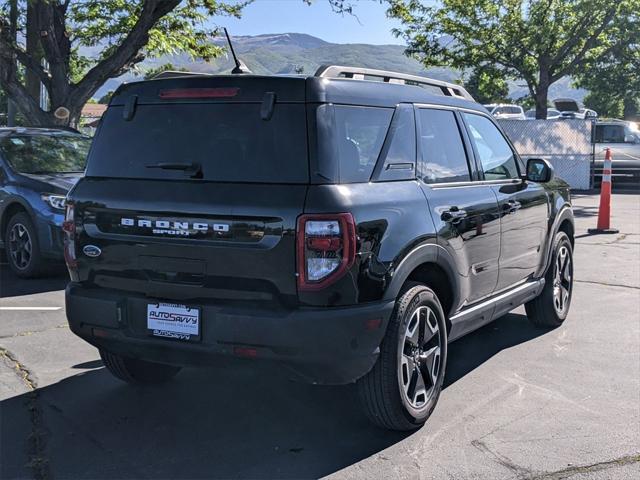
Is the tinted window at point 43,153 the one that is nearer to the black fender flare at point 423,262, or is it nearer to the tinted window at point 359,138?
the tinted window at point 359,138

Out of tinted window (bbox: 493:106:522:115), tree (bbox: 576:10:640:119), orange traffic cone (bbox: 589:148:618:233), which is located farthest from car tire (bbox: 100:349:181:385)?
tinted window (bbox: 493:106:522:115)

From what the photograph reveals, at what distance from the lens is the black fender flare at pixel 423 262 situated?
375 cm

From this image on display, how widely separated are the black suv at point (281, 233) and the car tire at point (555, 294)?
1.88 metres

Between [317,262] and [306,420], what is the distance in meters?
1.25

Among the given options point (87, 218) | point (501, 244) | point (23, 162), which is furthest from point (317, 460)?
point (23, 162)

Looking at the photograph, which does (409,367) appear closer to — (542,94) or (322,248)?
(322,248)

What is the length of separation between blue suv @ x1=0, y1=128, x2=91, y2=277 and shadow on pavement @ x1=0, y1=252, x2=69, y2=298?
0.36ft

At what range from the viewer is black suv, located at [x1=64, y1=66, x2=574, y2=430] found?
3496 millimetres

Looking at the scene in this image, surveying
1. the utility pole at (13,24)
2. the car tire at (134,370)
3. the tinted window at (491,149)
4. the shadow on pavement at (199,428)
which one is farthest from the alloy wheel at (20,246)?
the utility pole at (13,24)

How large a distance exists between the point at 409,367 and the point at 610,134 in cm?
2196

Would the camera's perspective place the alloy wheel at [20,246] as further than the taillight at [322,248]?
Yes

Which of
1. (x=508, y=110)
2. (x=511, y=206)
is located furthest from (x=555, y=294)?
(x=508, y=110)

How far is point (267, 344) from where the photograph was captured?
138 inches

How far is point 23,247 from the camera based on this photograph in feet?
27.3
